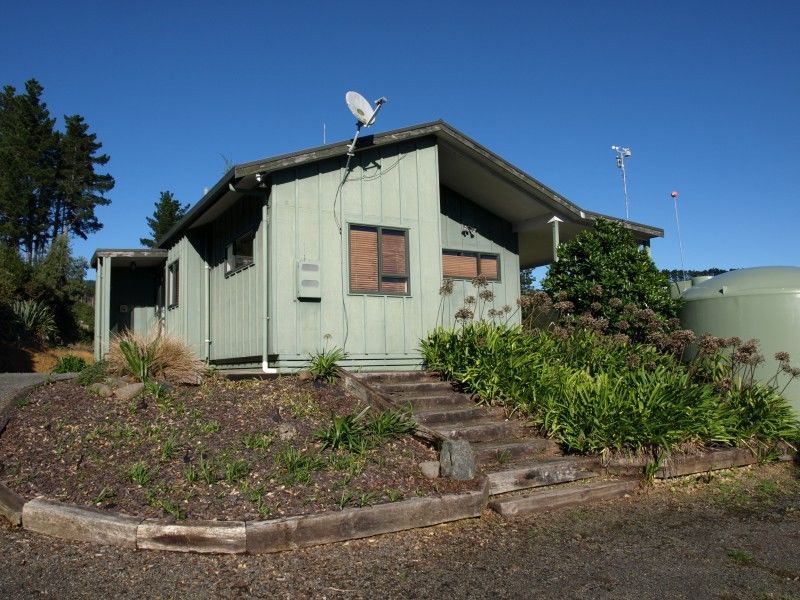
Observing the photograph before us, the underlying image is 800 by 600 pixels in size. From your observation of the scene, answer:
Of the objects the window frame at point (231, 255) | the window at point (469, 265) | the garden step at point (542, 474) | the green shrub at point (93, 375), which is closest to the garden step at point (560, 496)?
the garden step at point (542, 474)

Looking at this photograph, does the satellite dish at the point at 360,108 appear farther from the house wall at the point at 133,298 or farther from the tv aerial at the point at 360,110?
the house wall at the point at 133,298

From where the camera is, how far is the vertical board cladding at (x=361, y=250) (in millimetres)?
9172

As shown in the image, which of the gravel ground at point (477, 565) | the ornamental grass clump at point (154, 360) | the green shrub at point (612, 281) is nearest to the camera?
the gravel ground at point (477, 565)

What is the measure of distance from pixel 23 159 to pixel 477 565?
149ft

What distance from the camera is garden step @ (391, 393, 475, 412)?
310 inches

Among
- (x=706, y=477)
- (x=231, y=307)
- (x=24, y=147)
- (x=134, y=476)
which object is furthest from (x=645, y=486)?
(x=24, y=147)

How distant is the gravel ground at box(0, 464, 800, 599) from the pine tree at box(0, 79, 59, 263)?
1593 inches

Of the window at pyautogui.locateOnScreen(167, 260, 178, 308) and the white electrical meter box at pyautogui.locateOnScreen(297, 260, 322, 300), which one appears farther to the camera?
the window at pyautogui.locateOnScreen(167, 260, 178, 308)

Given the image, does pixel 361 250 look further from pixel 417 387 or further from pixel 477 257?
pixel 477 257

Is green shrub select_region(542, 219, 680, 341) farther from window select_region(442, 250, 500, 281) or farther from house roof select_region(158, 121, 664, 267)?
window select_region(442, 250, 500, 281)

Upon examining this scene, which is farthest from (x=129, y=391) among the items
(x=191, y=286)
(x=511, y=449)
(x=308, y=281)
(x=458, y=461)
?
(x=191, y=286)

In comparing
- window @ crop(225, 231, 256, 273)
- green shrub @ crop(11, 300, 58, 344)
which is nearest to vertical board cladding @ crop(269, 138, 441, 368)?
window @ crop(225, 231, 256, 273)

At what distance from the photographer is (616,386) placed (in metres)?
7.78

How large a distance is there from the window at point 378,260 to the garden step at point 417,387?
1.80m
